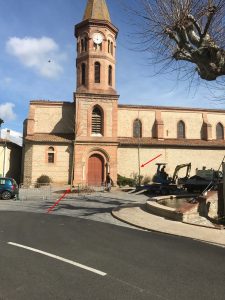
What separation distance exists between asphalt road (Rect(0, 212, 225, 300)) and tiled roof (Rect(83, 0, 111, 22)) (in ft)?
101

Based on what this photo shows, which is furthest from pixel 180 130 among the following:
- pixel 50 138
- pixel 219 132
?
pixel 50 138

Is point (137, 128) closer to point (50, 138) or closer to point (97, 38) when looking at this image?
point (50, 138)

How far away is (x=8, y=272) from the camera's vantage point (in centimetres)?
604

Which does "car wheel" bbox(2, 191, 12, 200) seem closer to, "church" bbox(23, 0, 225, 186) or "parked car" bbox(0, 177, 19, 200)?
"parked car" bbox(0, 177, 19, 200)

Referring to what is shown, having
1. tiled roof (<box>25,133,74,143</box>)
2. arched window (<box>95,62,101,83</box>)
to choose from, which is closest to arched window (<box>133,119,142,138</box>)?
arched window (<box>95,62,101,83</box>)

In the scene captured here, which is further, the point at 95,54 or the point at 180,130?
the point at 180,130

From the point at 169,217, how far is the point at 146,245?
16.6ft

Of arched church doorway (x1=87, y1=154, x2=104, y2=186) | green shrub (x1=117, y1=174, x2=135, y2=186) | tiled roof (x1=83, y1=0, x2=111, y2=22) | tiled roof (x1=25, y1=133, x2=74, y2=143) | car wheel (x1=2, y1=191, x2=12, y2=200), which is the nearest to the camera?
car wheel (x1=2, y1=191, x2=12, y2=200)

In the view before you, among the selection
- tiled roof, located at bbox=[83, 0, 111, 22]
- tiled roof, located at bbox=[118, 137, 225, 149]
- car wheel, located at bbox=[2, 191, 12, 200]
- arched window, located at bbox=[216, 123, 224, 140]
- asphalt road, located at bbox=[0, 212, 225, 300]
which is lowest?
asphalt road, located at bbox=[0, 212, 225, 300]

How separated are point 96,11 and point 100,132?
13990 millimetres

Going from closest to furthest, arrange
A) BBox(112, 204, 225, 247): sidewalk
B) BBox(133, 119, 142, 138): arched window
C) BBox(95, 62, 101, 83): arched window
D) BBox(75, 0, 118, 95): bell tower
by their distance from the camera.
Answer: BBox(112, 204, 225, 247): sidewalk → BBox(75, 0, 118, 95): bell tower → BBox(95, 62, 101, 83): arched window → BBox(133, 119, 142, 138): arched window

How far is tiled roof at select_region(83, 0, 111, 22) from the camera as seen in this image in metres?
36.3

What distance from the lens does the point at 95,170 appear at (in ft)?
112

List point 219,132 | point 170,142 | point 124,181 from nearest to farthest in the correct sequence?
point 124,181, point 170,142, point 219,132
